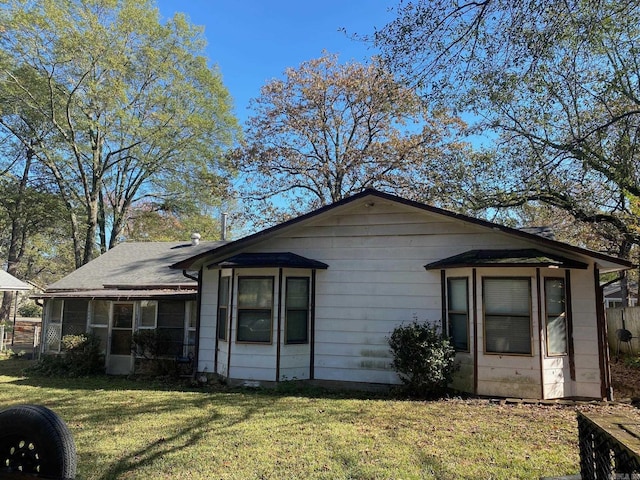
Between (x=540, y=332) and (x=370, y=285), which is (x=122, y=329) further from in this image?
(x=540, y=332)

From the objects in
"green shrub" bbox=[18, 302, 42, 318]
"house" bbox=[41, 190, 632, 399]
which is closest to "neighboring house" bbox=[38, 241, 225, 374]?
"house" bbox=[41, 190, 632, 399]

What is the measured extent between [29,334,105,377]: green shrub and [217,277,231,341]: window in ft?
13.8

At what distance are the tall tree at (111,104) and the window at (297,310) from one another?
15479 millimetres

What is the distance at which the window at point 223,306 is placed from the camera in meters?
9.57

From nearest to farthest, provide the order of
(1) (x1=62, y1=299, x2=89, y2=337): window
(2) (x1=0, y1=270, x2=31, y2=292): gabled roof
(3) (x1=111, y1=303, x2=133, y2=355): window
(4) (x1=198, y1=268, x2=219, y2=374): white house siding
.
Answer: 1. (4) (x1=198, y1=268, x2=219, y2=374): white house siding
2. (3) (x1=111, y1=303, x2=133, y2=355): window
3. (1) (x1=62, y1=299, x2=89, y2=337): window
4. (2) (x1=0, y1=270, x2=31, y2=292): gabled roof

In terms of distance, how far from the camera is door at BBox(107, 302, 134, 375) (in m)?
11.7

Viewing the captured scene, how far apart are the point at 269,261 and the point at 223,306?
1762 mm

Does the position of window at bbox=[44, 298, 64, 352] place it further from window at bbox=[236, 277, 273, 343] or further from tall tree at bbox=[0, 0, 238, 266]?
tall tree at bbox=[0, 0, 238, 266]

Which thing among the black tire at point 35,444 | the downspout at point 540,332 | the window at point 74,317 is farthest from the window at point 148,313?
the downspout at point 540,332

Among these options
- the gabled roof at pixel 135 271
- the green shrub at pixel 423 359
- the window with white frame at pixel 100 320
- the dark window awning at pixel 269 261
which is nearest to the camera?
the green shrub at pixel 423 359

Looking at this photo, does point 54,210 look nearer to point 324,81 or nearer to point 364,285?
point 324,81

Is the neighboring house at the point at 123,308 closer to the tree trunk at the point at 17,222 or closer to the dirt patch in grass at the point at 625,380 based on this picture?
the dirt patch in grass at the point at 625,380

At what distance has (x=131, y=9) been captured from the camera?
68.5 feet

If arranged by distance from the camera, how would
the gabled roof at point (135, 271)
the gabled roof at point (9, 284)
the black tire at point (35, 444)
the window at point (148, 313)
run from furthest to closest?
the gabled roof at point (9, 284)
the gabled roof at point (135, 271)
the window at point (148, 313)
the black tire at point (35, 444)
